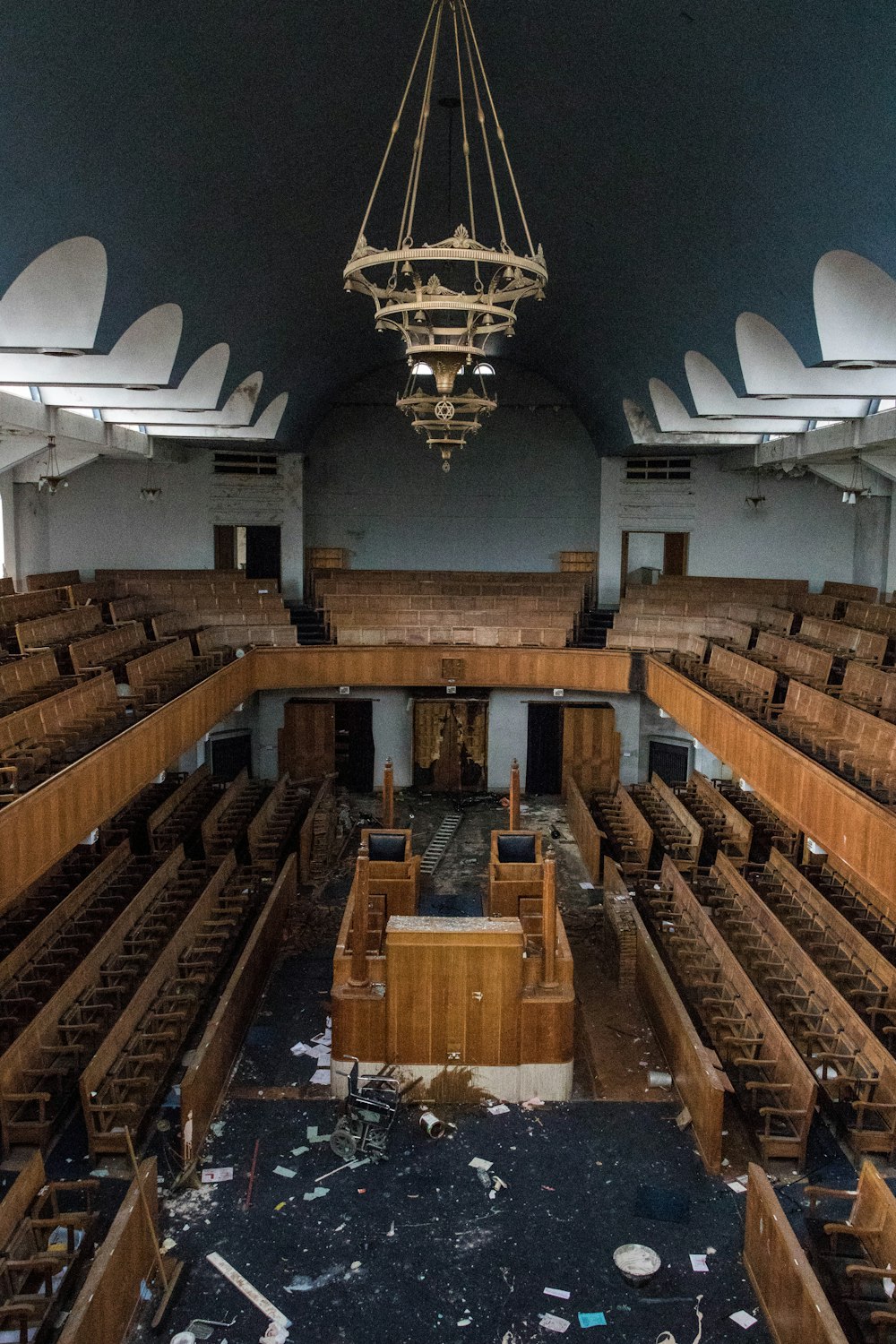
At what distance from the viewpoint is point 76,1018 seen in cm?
873

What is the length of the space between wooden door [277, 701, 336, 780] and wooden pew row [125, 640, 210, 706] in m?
4.11

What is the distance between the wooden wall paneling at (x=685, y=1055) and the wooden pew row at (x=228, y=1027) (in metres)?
3.84

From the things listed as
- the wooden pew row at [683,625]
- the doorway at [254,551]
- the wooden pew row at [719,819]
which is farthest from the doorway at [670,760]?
the doorway at [254,551]

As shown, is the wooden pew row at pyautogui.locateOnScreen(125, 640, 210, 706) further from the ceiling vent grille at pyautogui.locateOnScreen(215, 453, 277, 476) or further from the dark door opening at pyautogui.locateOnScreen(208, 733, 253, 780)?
the ceiling vent grille at pyautogui.locateOnScreen(215, 453, 277, 476)

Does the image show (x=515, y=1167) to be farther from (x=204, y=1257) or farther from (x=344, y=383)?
(x=344, y=383)

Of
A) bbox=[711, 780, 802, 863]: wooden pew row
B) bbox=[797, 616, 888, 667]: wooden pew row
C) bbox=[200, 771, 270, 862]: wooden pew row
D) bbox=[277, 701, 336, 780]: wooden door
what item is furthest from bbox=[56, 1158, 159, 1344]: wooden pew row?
bbox=[277, 701, 336, 780]: wooden door

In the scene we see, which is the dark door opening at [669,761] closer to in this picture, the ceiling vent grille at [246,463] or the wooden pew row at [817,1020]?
the wooden pew row at [817,1020]

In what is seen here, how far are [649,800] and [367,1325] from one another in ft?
37.0

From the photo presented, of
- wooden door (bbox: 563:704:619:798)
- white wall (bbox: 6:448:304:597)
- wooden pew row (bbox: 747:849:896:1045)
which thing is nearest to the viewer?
wooden pew row (bbox: 747:849:896:1045)

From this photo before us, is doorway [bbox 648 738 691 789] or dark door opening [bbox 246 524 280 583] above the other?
dark door opening [bbox 246 524 280 583]

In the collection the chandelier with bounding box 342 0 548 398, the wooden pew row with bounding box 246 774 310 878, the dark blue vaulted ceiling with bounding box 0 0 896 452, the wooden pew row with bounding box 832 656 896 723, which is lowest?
the wooden pew row with bounding box 246 774 310 878

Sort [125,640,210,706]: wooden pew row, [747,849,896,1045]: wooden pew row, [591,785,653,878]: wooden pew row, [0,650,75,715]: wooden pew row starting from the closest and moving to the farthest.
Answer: [747,849,896,1045]: wooden pew row → [0,650,75,715]: wooden pew row → [125,640,210,706]: wooden pew row → [591,785,653,878]: wooden pew row

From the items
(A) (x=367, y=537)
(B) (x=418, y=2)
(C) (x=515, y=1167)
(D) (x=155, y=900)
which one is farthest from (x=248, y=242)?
(A) (x=367, y=537)

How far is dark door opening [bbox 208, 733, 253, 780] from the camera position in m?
19.5
